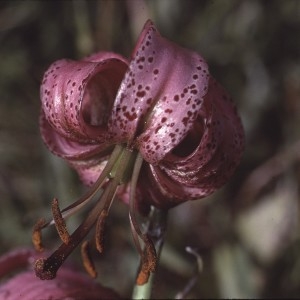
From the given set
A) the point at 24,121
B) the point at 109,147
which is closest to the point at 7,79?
the point at 24,121

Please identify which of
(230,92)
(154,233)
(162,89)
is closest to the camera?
(162,89)

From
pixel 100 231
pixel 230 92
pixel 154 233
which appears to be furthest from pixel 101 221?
pixel 230 92

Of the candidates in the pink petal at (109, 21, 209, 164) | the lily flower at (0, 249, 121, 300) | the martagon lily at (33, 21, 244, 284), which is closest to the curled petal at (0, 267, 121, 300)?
the lily flower at (0, 249, 121, 300)

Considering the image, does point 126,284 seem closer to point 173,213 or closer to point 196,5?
point 173,213

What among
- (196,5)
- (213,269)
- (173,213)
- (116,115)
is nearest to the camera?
(116,115)

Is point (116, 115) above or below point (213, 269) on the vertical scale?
above

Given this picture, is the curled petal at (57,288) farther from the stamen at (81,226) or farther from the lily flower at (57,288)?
the stamen at (81,226)

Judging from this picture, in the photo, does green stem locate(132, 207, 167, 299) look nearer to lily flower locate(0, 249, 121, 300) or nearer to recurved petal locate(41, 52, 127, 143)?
lily flower locate(0, 249, 121, 300)

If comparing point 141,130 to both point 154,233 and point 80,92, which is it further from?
point 154,233
